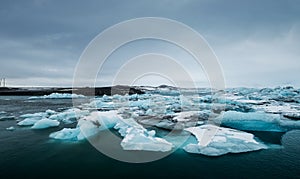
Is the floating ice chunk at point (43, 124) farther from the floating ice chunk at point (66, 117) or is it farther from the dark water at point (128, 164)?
the dark water at point (128, 164)

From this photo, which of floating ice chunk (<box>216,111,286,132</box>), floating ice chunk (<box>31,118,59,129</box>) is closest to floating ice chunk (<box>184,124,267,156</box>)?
floating ice chunk (<box>216,111,286,132</box>)

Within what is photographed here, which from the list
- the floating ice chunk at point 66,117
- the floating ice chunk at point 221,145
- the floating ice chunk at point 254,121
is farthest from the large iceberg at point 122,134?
→ the floating ice chunk at point 254,121

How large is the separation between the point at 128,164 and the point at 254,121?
8211mm

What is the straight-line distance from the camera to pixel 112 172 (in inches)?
244

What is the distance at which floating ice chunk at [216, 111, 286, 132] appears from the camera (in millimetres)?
11547

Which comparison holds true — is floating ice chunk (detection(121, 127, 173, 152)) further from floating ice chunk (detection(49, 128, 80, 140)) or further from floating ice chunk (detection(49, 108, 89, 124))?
floating ice chunk (detection(49, 108, 89, 124))

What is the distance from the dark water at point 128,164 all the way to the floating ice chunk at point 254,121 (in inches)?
122

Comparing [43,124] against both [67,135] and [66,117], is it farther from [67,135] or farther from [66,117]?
[67,135]

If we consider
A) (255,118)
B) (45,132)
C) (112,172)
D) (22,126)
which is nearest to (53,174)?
(112,172)

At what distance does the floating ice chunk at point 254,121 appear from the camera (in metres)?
11.5

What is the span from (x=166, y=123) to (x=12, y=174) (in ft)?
27.4

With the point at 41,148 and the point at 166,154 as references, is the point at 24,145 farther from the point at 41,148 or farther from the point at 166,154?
the point at 166,154

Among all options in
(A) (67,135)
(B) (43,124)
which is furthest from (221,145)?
(B) (43,124)

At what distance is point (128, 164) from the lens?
22.3ft
